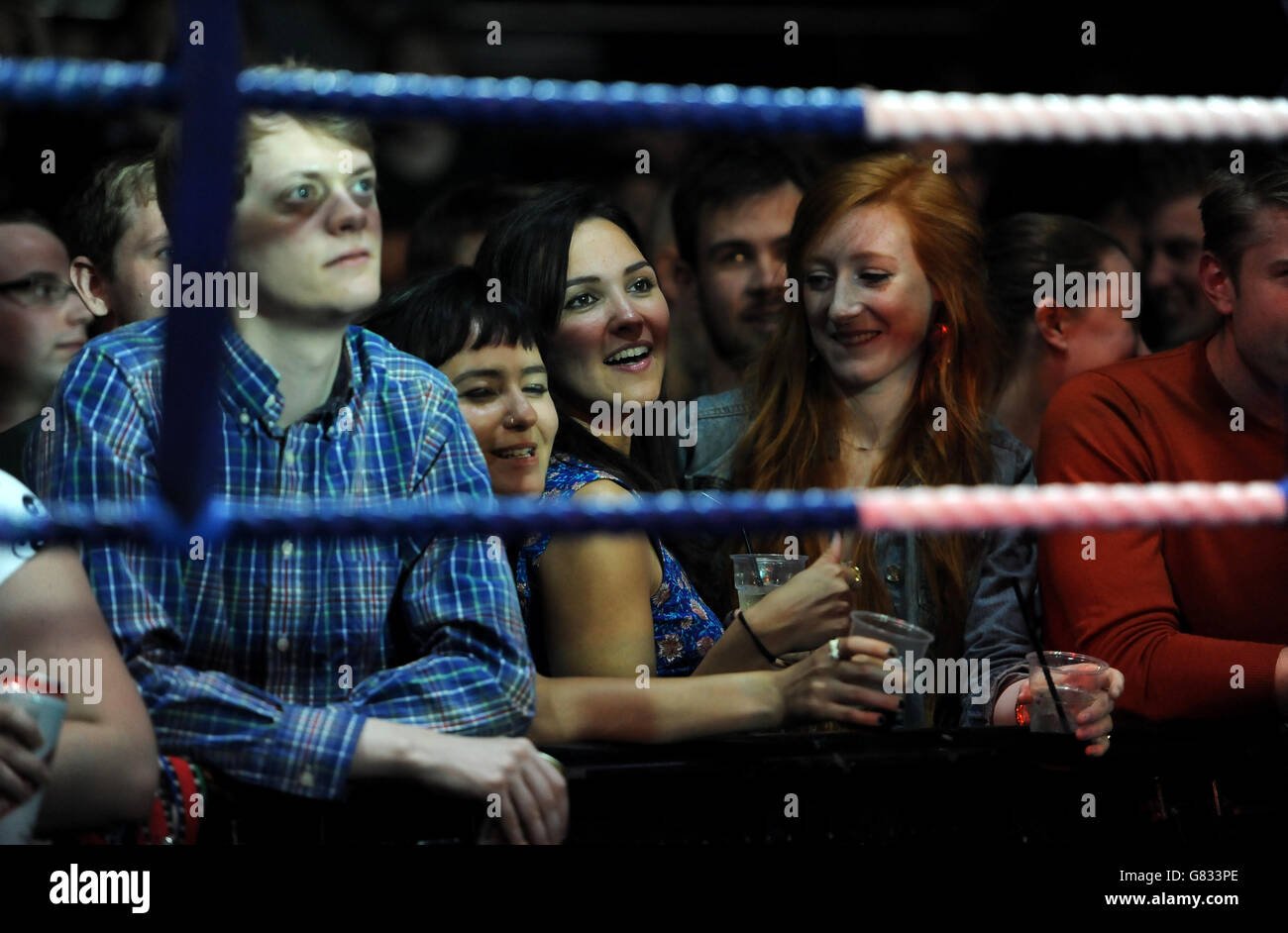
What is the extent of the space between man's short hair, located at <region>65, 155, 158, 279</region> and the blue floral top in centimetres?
66

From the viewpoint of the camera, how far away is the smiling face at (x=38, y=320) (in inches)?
74.9

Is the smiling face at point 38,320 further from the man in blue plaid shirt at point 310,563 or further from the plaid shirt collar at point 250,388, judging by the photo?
the plaid shirt collar at point 250,388

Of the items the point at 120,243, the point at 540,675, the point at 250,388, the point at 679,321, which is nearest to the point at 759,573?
the point at 540,675

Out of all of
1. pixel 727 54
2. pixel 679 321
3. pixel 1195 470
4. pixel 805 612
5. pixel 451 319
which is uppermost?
pixel 727 54

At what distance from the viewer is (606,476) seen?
5.92 feet

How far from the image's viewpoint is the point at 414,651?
142 centimetres

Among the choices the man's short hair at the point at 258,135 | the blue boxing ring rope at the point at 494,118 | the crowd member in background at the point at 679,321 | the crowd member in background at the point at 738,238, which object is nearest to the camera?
the blue boxing ring rope at the point at 494,118

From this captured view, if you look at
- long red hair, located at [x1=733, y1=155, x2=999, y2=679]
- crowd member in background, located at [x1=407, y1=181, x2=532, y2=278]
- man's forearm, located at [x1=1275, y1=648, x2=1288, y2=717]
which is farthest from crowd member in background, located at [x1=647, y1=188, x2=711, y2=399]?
man's forearm, located at [x1=1275, y1=648, x2=1288, y2=717]

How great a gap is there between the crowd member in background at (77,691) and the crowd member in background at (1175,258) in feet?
7.62

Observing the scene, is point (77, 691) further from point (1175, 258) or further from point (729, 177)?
point (1175, 258)

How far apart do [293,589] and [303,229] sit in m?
0.38

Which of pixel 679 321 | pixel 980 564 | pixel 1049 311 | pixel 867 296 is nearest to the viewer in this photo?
pixel 980 564

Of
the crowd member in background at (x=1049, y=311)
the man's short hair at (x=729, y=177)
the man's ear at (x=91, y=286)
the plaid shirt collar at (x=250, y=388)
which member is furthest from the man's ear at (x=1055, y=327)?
the man's ear at (x=91, y=286)

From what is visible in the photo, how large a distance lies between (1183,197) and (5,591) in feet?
8.49
